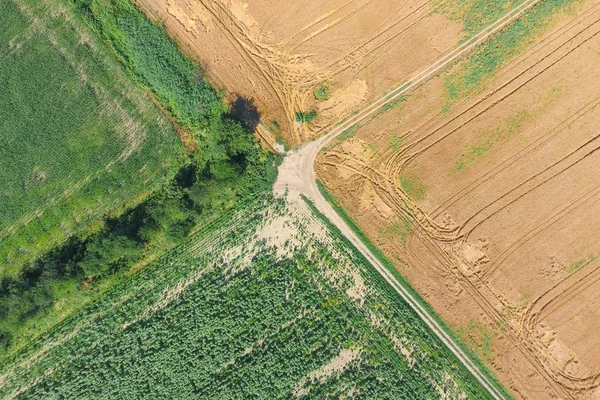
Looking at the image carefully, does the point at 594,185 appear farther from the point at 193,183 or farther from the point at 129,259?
the point at 129,259

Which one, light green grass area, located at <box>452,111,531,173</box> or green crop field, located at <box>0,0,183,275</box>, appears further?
light green grass area, located at <box>452,111,531,173</box>

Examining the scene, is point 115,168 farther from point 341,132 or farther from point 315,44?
point 315,44

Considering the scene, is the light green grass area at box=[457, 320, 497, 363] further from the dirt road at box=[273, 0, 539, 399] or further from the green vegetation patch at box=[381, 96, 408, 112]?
the green vegetation patch at box=[381, 96, 408, 112]

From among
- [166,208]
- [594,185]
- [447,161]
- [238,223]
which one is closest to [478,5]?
[447,161]

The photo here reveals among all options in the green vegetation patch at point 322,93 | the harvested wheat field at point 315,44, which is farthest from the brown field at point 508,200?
the green vegetation patch at point 322,93

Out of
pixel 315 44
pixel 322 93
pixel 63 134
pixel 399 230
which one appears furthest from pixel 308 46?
pixel 63 134

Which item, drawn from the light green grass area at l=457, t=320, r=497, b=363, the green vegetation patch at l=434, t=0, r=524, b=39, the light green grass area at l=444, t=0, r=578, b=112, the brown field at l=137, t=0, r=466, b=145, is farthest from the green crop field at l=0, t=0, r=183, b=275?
the light green grass area at l=457, t=320, r=497, b=363

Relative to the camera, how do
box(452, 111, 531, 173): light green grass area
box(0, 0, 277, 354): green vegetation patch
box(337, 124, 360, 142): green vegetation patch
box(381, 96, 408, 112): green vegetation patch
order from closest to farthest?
box(0, 0, 277, 354): green vegetation patch
box(452, 111, 531, 173): light green grass area
box(337, 124, 360, 142): green vegetation patch
box(381, 96, 408, 112): green vegetation patch

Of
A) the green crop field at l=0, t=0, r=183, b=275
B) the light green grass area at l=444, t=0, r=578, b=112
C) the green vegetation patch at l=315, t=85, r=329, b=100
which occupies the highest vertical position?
the green crop field at l=0, t=0, r=183, b=275
